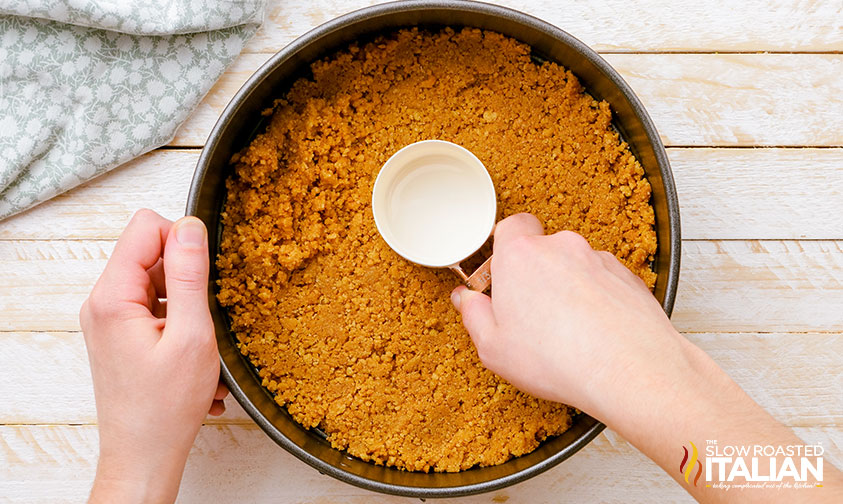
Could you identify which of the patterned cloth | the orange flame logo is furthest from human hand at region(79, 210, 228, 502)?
the orange flame logo

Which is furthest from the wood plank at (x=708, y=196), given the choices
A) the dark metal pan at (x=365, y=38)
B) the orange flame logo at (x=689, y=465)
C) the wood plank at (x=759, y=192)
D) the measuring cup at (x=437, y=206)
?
the orange flame logo at (x=689, y=465)

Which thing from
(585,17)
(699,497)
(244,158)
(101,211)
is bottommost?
(699,497)

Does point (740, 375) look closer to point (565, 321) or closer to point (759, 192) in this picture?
point (759, 192)

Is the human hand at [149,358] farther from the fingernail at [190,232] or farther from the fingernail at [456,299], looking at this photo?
the fingernail at [456,299]

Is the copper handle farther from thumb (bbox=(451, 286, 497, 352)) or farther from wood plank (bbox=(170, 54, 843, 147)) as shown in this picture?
wood plank (bbox=(170, 54, 843, 147))

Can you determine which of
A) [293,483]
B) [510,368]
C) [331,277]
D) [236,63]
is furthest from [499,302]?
[236,63]

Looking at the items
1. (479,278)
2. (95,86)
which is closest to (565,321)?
(479,278)

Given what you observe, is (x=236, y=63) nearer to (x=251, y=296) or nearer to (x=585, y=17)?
(x=251, y=296)

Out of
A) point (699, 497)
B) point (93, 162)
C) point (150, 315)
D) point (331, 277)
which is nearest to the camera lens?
point (699, 497)
